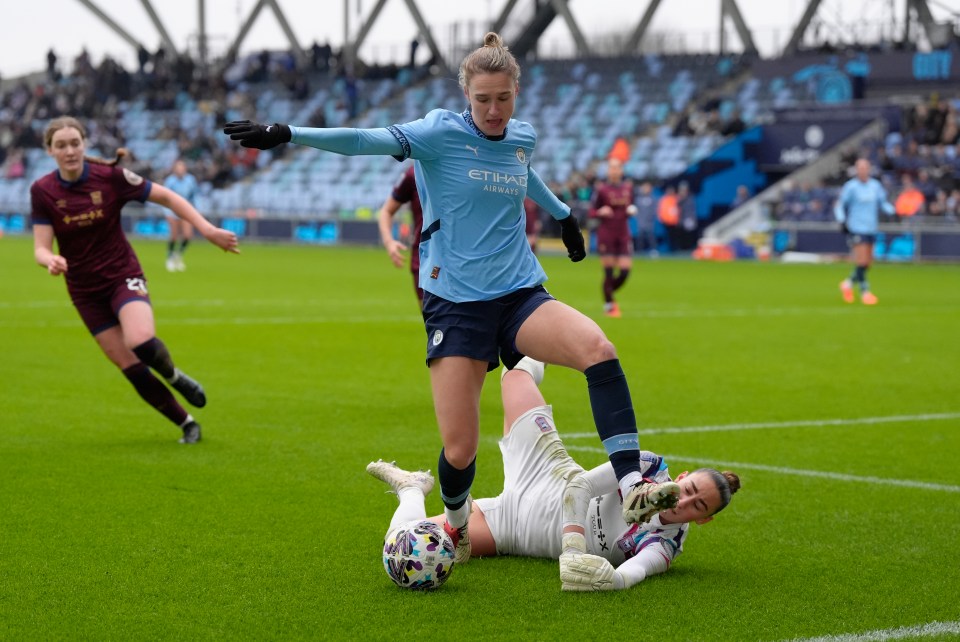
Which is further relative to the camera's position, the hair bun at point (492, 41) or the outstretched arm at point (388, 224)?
the outstretched arm at point (388, 224)

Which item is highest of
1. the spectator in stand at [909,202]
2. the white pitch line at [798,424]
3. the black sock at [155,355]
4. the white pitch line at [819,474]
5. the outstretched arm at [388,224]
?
the outstretched arm at [388,224]

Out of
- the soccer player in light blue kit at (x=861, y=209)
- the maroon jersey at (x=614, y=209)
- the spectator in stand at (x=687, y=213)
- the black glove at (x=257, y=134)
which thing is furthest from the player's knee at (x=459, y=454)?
the spectator in stand at (x=687, y=213)

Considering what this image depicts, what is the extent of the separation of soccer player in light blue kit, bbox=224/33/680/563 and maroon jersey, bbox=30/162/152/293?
3.59 m

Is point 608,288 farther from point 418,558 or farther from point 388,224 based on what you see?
point 418,558

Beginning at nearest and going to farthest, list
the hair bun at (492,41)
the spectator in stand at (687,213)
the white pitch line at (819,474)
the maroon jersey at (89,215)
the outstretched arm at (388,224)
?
the hair bun at (492,41) < the white pitch line at (819,474) < the maroon jersey at (89,215) < the outstretched arm at (388,224) < the spectator in stand at (687,213)

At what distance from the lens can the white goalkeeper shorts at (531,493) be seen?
5.81m

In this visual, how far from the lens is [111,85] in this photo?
60500 millimetres

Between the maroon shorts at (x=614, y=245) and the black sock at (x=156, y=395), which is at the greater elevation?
the black sock at (x=156, y=395)

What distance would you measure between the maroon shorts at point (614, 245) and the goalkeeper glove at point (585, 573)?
14490 millimetres

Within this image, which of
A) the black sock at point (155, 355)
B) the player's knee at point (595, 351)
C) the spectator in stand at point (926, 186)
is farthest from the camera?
the spectator in stand at point (926, 186)

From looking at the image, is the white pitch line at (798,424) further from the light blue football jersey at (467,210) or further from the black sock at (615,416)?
the black sock at (615,416)

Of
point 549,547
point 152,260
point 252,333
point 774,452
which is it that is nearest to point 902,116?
point 152,260

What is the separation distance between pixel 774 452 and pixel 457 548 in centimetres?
347

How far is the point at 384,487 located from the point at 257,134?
2.77 metres
